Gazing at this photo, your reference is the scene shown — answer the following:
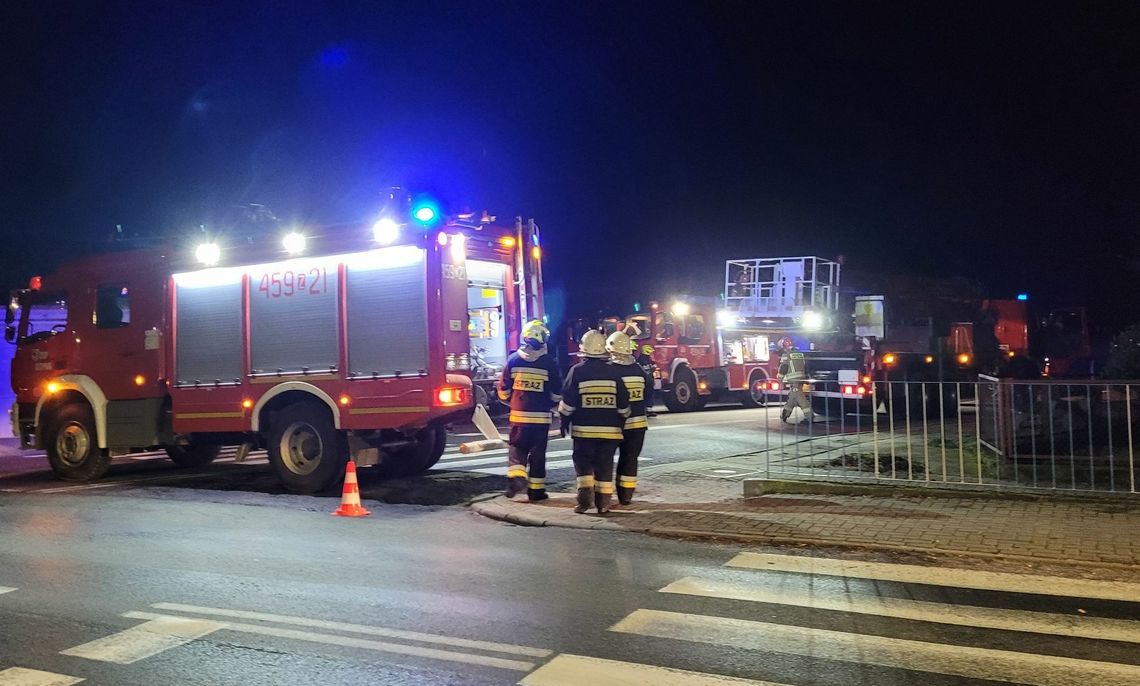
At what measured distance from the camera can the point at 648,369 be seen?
19.5 meters

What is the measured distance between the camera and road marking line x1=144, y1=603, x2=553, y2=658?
4.67 metres

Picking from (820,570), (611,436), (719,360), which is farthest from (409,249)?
(719,360)

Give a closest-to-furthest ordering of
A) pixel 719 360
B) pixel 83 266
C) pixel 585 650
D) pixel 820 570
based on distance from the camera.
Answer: pixel 585 650
pixel 820 570
pixel 83 266
pixel 719 360

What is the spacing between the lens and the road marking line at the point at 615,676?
414 centimetres

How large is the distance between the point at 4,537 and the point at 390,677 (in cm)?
572

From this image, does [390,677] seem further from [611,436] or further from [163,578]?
[611,436]

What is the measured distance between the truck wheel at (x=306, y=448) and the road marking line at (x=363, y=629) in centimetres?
453

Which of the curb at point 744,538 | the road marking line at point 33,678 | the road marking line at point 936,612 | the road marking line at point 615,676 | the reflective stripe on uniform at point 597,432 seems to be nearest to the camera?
the road marking line at point 615,676

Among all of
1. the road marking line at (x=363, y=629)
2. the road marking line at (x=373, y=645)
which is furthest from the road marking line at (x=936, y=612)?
the road marking line at (x=373, y=645)

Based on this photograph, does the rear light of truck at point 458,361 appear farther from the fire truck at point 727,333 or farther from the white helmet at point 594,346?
the fire truck at point 727,333

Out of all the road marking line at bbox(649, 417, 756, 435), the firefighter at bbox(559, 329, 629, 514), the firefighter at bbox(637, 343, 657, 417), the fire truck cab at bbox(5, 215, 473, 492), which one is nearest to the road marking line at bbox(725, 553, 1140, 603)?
the firefighter at bbox(559, 329, 629, 514)

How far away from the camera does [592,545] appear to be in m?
7.37

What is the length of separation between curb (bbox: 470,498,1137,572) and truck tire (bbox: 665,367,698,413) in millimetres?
13674

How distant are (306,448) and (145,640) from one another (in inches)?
221
